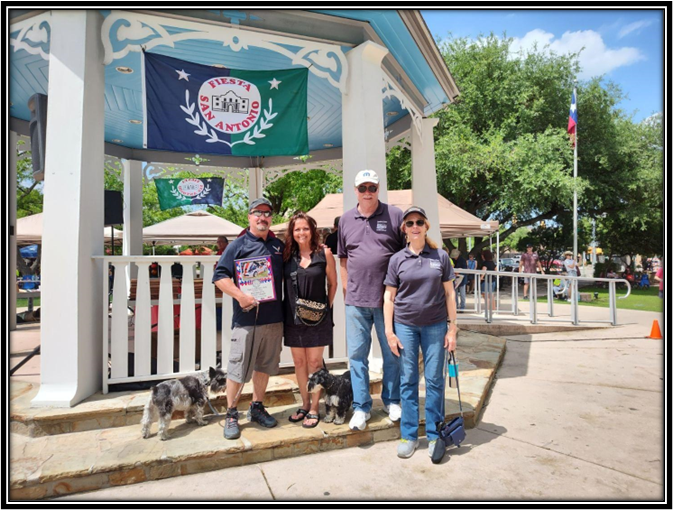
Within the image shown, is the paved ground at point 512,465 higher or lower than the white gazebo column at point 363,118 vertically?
lower

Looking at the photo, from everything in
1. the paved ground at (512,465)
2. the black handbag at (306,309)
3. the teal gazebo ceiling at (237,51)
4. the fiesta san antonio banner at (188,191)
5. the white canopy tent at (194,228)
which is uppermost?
the teal gazebo ceiling at (237,51)

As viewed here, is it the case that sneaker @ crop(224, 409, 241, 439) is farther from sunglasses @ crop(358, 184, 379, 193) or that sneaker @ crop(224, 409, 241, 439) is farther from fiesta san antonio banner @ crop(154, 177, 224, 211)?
fiesta san antonio banner @ crop(154, 177, 224, 211)

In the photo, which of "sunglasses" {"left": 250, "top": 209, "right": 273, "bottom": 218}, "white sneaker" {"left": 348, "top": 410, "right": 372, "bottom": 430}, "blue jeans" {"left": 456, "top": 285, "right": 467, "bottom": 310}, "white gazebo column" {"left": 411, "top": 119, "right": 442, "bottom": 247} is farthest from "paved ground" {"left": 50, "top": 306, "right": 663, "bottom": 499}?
"blue jeans" {"left": 456, "top": 285, "right": 467, "bottom": 310}

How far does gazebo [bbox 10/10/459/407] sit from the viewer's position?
3.51 m

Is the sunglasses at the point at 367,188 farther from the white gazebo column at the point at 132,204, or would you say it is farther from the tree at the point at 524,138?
the tree at the point at 524,138

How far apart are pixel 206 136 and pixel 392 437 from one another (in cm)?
343

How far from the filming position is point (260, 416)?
3438 millimetres

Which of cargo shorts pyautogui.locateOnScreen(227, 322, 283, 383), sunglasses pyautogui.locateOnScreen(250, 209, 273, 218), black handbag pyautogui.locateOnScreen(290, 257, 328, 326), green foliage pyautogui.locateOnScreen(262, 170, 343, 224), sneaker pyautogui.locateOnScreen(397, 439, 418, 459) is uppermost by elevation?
green foliage pyautogui.locateOnScreen(262, 170, 343, 224)

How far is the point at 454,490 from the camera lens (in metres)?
2.74

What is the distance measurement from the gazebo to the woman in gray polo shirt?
1440mm

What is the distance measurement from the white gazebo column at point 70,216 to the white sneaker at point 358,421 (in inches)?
88.8

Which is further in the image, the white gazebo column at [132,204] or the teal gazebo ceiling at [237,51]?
the white gazebo column at [132,204]

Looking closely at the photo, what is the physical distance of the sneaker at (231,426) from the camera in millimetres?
3174

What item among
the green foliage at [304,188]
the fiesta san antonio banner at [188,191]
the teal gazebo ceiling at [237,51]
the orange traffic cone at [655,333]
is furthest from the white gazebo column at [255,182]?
the green foliage at [304,188]
